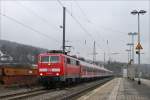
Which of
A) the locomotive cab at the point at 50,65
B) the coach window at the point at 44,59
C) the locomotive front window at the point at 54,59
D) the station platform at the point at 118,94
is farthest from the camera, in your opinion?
the coach window at the point at 44,59

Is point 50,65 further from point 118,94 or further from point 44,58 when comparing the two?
point 118,94

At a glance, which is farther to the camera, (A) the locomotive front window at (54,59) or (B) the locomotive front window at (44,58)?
(B) the locomotive front window at (44,58)

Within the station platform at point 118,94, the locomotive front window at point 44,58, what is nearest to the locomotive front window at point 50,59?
the locomotive front window at point 44,58

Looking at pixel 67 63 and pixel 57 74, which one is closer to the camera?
pixel 57 74

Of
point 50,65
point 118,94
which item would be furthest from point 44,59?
point 118,94

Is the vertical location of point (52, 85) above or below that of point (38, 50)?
below

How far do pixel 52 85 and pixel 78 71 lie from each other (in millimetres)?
10404

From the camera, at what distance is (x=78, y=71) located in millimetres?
47719

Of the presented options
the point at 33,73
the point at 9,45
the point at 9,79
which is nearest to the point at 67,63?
the point at 9,79

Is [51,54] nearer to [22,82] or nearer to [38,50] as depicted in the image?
[22,82]

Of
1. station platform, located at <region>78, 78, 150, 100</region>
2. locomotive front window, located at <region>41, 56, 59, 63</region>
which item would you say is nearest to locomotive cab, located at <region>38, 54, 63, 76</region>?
locomotive front window, located at <region>41, 56, 59, 63</region>

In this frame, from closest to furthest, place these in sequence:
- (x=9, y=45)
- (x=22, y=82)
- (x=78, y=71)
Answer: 1. (x=22, y=82)
2. (x=78, y=71)
3. (x=9, y=45)

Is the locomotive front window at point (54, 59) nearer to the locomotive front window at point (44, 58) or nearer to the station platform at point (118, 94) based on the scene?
the locomotive front window at point (44, 58)

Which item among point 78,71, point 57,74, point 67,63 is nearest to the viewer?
point 57,74
